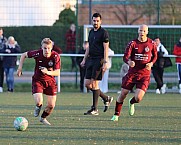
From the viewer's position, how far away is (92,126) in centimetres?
1128

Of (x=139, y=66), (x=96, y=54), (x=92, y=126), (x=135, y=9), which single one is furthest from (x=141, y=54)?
(x=135, y=9)

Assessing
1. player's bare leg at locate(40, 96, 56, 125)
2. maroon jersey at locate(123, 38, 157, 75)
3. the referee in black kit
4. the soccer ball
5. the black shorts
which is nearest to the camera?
the soccer ball

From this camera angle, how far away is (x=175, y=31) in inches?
902

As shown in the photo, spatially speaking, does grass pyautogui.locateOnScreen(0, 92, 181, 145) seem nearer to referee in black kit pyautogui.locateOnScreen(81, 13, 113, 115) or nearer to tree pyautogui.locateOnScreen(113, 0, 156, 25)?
referee in black kit pyautogui.locateOnScreen(81, 13, 113, 115)

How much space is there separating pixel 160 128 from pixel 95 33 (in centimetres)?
304

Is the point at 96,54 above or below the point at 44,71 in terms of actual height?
above

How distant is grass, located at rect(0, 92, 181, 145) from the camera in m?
9.52

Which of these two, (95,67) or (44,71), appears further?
(95,67)

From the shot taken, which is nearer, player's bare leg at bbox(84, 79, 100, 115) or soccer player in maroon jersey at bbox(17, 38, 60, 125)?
soccer player in maroon jersey at bbox(17, 38, 60, 125)

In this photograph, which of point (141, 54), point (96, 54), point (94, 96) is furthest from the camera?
point (94, 96)

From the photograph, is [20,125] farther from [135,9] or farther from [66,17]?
[66,17]

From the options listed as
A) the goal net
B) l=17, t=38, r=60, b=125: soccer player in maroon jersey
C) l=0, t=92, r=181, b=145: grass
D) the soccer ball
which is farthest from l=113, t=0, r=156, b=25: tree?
the soccer ball

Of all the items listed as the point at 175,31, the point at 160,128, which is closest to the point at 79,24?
the point at 175,31

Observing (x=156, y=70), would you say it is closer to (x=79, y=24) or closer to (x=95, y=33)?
(x=79, y=24)
